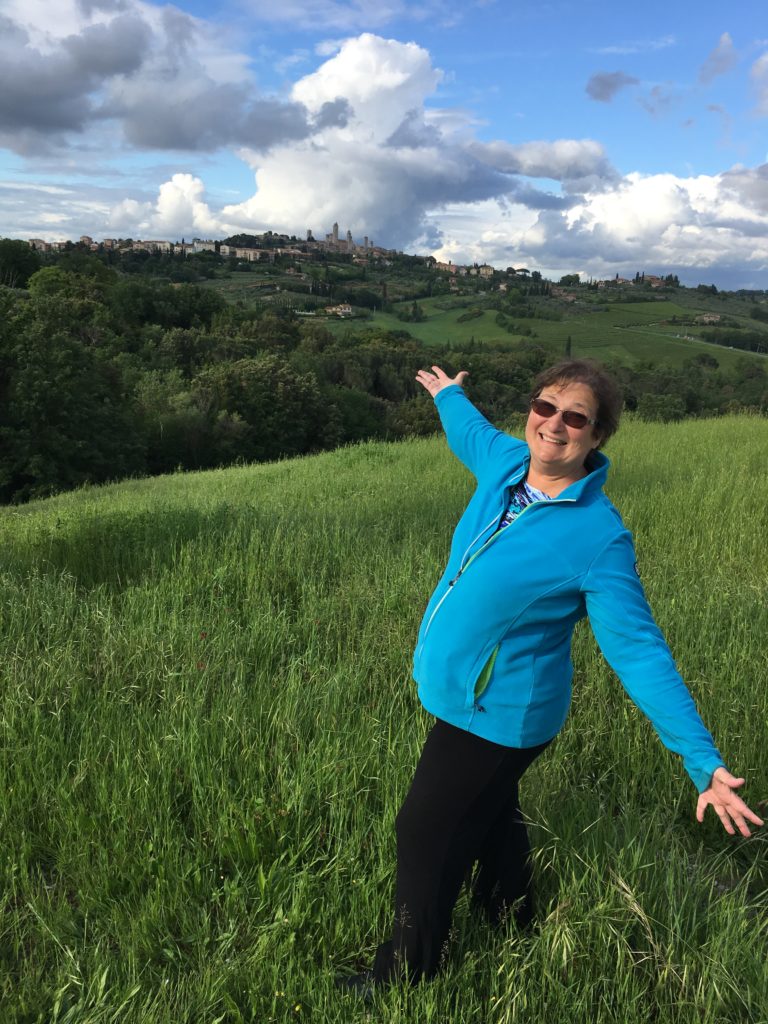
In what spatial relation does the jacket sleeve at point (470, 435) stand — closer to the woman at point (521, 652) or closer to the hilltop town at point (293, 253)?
the woman at point (521, 652)

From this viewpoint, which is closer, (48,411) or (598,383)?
(598,383)

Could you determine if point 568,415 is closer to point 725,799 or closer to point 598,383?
point 598,383

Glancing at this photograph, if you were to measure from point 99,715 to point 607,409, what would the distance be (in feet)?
8.80

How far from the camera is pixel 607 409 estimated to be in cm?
191

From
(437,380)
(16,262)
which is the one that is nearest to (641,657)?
(437,380)

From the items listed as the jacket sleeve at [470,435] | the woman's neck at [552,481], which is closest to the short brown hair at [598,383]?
the woman's neck at [552,481]

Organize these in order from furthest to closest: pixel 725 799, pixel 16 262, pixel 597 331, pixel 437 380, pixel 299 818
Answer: pixel 597 331
pixel 16 262
pixel 437 380
pixel 299 818
pixel 725 799

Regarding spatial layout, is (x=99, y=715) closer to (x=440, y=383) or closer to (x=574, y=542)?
(x=440, y=383)

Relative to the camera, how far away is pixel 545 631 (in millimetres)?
1734

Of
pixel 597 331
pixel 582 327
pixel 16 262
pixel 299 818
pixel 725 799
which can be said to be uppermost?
pixel 16 262

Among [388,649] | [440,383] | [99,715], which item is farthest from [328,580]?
[440,383]

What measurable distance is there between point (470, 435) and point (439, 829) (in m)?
1.32

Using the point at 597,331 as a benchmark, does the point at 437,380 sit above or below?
below

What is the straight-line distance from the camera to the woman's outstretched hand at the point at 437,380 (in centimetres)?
287
